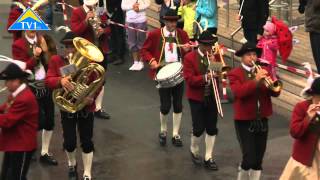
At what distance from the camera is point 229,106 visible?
1223 centimetres

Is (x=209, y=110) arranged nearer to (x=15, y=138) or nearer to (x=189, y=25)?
(x=15, y=138)

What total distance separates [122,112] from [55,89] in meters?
3.49

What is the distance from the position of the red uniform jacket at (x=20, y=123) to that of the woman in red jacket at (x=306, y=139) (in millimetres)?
2935

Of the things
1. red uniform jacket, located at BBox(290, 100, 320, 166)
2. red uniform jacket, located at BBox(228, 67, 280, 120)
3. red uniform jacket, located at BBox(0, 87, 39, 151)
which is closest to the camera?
red uniform jacket, located at BBox(290, 100, 320, 166)

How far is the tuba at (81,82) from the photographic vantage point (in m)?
8.47

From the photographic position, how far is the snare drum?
989 cm

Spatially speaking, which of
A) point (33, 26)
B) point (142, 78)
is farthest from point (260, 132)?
point (142, 78)

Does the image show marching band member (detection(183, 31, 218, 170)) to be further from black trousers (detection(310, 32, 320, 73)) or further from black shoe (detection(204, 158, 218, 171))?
black trousers (detection(310, 32, 320, 73))

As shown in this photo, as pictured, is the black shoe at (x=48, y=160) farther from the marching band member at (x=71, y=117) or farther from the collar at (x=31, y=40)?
the collar at (x=31, y=40)

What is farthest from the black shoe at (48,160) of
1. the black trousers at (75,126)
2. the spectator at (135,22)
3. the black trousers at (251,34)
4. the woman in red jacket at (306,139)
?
the spectator at (135,22)

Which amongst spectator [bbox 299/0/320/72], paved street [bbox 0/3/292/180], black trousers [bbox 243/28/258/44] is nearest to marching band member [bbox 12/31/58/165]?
paved street [bbox 0/3/292/180]

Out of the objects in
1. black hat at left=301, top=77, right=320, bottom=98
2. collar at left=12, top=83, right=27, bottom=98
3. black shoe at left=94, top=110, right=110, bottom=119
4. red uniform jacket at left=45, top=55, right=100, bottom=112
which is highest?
black hat at left=301, top=77, right=320, bottom=98

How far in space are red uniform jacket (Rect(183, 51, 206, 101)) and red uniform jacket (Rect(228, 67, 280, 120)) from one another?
1.00 meters

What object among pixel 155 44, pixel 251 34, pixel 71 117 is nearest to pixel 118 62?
pixel 251 34
